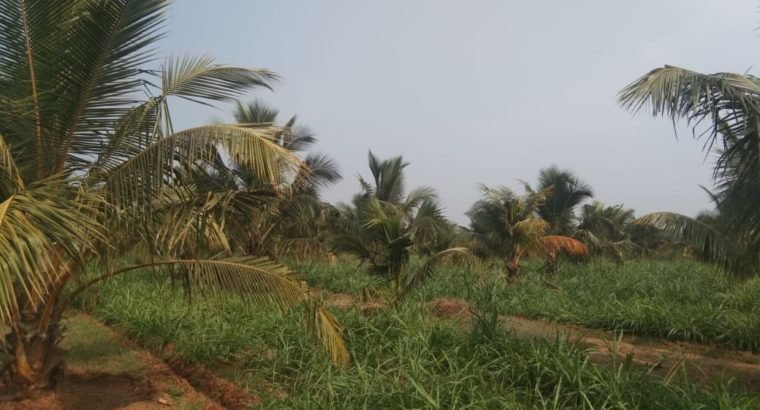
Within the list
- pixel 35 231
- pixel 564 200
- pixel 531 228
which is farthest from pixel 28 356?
pixel 564 200

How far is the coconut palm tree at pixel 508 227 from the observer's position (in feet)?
46.9

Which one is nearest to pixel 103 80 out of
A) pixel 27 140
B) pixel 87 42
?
pixel 87 42

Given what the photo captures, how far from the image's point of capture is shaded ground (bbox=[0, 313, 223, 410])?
526 centimetres

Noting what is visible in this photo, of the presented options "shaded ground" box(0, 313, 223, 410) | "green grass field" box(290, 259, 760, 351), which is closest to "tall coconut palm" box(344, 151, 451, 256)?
"green grass field" box(290, 259, 760, 351)

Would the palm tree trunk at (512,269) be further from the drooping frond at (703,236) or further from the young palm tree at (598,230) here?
the drooping frond at (703,236)

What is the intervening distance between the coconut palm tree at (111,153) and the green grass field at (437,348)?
75 cm

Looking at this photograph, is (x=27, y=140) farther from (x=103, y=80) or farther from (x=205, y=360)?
(x=205, y=360)

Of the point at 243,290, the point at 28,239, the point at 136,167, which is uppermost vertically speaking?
the point at 136,167

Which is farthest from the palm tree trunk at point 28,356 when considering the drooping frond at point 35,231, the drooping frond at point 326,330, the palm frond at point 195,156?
the drooping frond at point 326,330

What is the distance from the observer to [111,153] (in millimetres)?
4469

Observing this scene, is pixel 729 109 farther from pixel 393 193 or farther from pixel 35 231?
pixel 393 193

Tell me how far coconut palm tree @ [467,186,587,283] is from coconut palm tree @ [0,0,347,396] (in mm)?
10453

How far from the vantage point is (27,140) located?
430cm

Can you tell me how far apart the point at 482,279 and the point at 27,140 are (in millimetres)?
13113
